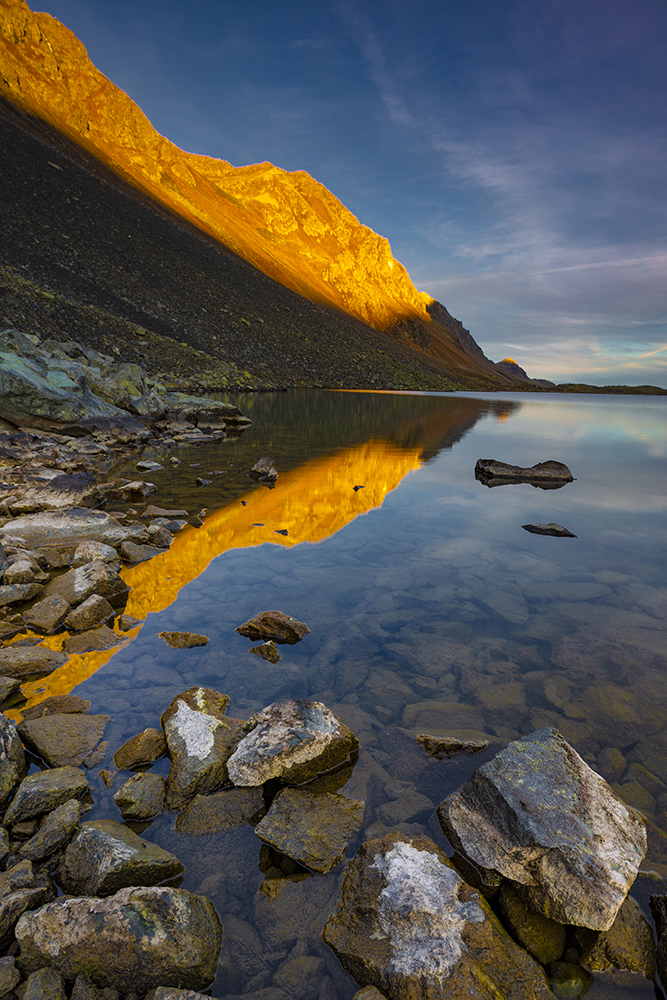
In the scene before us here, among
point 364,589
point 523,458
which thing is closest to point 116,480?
point 364,589

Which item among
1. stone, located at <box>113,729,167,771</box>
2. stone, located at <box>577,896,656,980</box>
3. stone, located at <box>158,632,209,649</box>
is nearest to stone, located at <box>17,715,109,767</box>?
stone, located at <box>113,729,167,771</box>

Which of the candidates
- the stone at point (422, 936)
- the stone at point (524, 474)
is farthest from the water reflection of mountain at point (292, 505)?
the stone at point (422, 936)

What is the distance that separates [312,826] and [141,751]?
1756 mm

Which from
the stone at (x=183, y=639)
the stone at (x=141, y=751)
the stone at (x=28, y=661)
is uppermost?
the stone at (x=141, y=751)

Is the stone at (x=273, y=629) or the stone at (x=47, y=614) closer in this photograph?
the stone at (x=47, y=614)

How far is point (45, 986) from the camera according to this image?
2424 millimetres

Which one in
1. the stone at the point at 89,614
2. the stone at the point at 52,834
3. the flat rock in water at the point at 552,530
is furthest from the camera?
the flat rock in water at the point at 552,530

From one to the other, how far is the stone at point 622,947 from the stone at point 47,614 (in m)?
6.37

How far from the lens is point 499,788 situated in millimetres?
3438

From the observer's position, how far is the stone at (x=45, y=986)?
239cm

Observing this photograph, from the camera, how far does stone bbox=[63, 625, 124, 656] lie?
593 cm

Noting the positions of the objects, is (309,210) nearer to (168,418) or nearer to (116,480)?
(168,418)

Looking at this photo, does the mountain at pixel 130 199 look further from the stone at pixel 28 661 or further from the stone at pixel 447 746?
the stone at pixel 447 746

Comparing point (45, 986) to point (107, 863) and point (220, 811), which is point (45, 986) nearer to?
point (107, 863)
